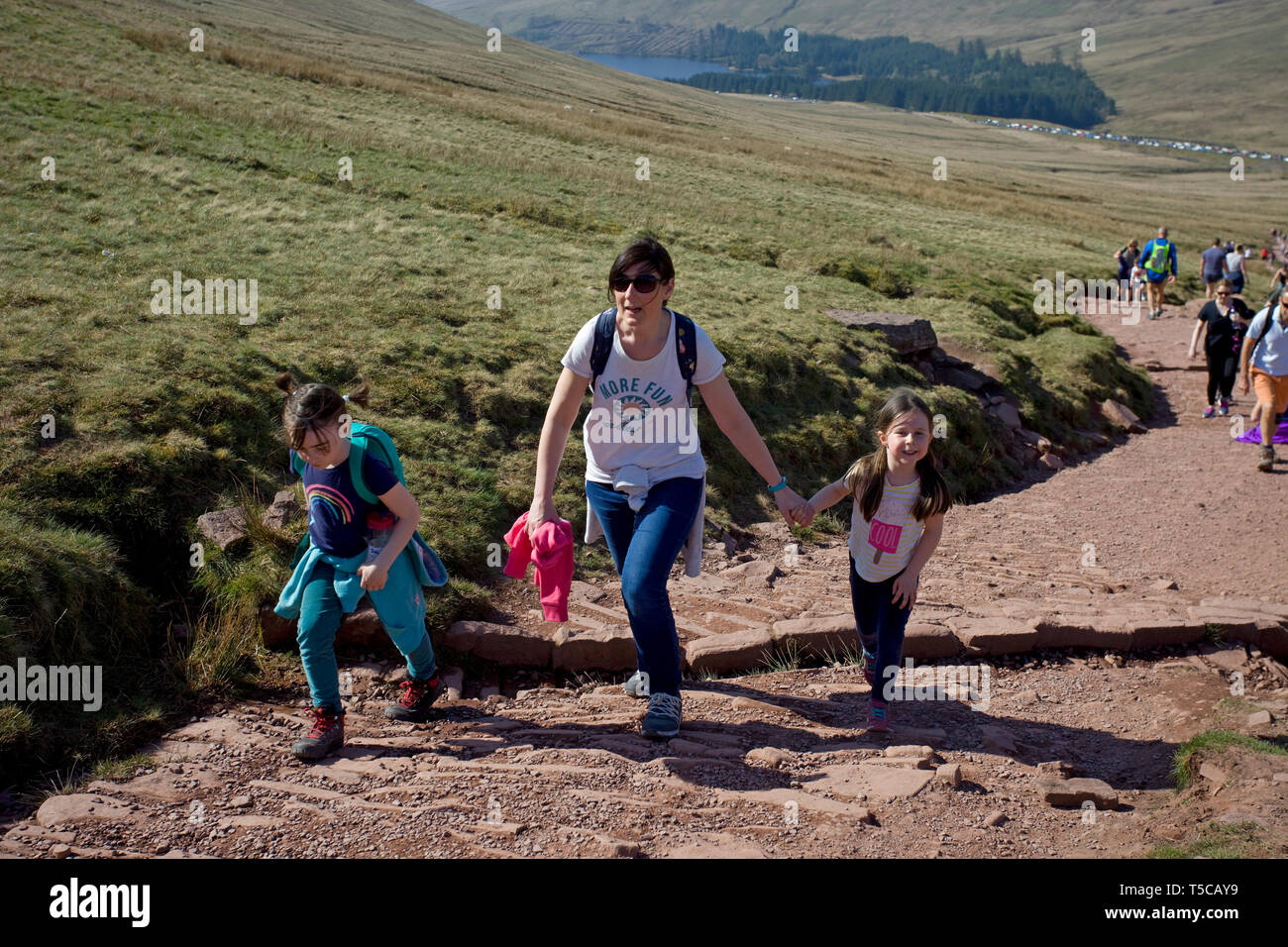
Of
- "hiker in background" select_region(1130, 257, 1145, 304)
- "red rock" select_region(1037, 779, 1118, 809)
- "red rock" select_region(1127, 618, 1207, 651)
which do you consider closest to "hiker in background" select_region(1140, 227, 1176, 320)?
"hiker in background" select_region(1130, 257, 1145, 304)

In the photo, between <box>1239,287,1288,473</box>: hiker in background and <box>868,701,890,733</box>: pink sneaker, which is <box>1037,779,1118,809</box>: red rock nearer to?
<box>868,701,890,733</box>: pink sneaker

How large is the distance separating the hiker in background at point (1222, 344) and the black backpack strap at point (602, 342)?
12.4 metres

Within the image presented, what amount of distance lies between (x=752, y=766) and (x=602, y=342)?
2.15 m

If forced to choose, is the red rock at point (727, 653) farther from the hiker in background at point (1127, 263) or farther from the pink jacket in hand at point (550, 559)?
the hiker in background at point (1127, 263)

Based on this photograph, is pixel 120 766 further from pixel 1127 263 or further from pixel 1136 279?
pixel 1127 263

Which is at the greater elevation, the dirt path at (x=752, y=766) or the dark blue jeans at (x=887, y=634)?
the dark blue jeans at (x=887, y=634)

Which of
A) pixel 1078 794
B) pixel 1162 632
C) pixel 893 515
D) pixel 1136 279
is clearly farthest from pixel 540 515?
pixel 1136 279

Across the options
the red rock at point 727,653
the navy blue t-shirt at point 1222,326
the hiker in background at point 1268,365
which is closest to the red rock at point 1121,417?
the navy blue t-shirt at point 1222,326

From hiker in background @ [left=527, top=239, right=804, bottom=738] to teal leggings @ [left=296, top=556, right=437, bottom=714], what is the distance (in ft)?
2.56

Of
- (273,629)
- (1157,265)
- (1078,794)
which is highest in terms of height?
(1157,265)

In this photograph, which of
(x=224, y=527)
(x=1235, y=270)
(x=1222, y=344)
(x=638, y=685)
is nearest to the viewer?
(x=638, y=685)

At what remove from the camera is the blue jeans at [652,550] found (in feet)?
14.6

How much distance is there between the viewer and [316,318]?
33.4 feet

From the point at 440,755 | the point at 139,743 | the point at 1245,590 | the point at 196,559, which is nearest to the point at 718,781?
the point at 440,755
